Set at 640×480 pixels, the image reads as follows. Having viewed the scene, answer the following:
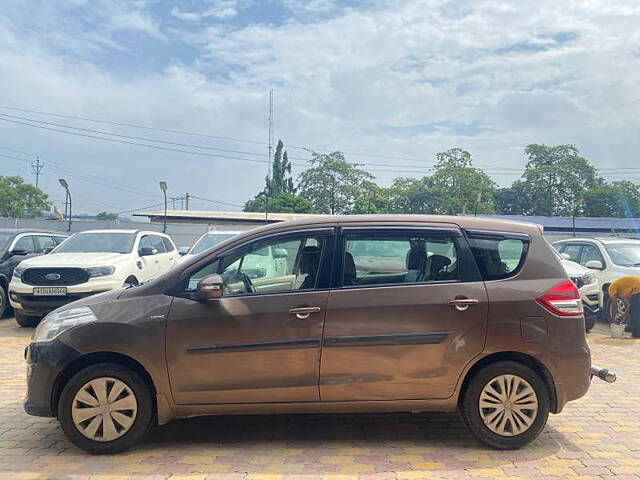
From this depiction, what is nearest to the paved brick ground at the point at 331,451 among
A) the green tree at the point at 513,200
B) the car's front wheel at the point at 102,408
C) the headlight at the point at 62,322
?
the car's front wheel at the point at 102,408

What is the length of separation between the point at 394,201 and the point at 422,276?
53992mm

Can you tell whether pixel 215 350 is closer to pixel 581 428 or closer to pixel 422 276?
pixel 422 276

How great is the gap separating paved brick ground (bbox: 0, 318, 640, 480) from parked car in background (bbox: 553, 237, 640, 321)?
5.35 metres

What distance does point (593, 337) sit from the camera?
8578 millimetres

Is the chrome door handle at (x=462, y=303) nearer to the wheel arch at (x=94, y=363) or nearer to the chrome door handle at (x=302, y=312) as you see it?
the chrome door handle at (x=302, y=312)

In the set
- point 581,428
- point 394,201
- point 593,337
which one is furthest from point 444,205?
point 581,428

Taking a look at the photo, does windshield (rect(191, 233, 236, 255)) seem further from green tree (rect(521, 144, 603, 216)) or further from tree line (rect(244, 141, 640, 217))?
green tree (rect(521, 144, 603, 216))

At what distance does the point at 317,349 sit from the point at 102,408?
1646 mm

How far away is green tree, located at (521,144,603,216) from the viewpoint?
184ft

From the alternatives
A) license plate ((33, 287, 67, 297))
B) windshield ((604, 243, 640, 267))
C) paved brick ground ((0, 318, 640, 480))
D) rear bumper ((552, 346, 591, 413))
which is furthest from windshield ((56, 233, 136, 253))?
windshield ((604, 243, 640, 267))

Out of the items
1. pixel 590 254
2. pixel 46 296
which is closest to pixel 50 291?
pixel 46 296

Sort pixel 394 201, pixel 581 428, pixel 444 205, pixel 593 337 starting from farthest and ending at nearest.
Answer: pixel 394 201, pixel 444 205, pixel 593 337, pixel 581 428

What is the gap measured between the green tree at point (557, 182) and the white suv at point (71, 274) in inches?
2179

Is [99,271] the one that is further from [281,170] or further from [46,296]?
[281,170]
